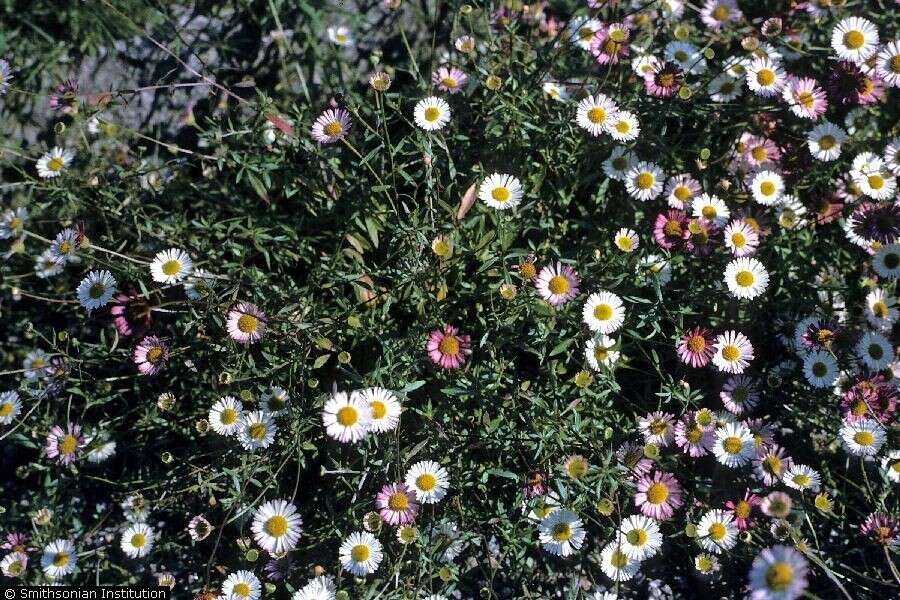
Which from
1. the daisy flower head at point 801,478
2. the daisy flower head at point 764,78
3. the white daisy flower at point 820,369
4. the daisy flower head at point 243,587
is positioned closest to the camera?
the daisy flower head at point 243,587

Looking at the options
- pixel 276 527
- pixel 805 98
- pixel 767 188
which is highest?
pixel 805 98

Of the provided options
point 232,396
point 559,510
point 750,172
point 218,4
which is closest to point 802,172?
point 750,172

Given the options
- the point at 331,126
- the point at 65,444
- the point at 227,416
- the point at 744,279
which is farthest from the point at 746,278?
the point at 65,444

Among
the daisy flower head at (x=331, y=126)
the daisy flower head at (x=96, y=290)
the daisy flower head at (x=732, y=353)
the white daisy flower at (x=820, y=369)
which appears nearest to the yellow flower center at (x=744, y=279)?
the daisy flower head at (x=732, y=353)

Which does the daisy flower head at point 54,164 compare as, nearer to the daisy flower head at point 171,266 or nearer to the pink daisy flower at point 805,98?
the daisy flower head at point 171,266

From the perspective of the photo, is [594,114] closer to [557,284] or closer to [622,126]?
[622,126]

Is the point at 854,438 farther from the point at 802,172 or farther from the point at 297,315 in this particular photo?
the point at 297,315
